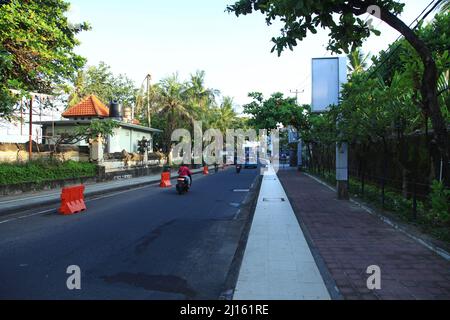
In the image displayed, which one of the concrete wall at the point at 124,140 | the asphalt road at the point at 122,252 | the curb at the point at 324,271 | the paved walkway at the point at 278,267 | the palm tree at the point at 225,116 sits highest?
the palm tree at the point at 225,116

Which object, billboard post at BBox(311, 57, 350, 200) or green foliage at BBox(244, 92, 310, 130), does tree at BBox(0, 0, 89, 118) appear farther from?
green foliage at BBox(244, 92, 310, 130)

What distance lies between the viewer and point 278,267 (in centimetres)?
638

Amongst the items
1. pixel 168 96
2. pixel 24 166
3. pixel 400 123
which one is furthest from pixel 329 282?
pixel 168 96

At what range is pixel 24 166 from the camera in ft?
62.2

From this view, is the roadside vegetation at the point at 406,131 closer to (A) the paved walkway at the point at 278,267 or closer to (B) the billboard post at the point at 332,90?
(B) the billboard post at the point at 332,90

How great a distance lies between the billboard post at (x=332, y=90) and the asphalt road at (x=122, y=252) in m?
4.16

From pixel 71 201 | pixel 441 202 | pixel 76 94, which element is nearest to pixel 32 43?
pixel 71 201

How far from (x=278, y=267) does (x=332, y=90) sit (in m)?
10.7

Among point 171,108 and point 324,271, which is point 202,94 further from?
point 324,271

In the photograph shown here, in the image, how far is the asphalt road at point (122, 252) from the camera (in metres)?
5.50

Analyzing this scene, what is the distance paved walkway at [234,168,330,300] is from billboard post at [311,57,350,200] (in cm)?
522

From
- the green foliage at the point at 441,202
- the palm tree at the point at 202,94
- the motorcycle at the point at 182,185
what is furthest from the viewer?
the palm tree at the point at 202,94

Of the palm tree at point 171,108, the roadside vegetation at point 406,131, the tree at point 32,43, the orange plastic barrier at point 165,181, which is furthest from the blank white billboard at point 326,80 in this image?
the palm tree at point 171,108
